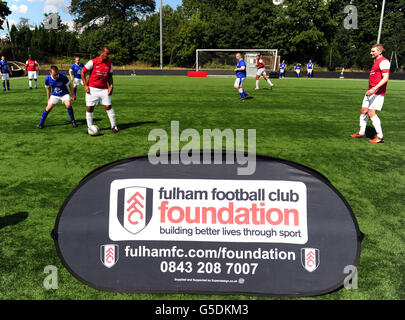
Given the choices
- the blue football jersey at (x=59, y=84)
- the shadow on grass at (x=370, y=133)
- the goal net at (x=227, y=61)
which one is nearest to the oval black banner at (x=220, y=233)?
the shadow on grass at (x=370, y=133)

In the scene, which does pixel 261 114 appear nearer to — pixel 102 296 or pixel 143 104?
pixel 143 104

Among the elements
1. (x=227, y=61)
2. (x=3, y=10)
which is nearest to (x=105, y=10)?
(x=3, y=10)

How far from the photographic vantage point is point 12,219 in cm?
382

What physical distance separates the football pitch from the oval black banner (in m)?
0.18

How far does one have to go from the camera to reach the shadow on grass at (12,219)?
371 centimetres

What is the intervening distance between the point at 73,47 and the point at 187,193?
209 feet

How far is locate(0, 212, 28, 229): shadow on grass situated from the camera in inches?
146

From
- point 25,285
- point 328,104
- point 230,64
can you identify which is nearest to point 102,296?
point 25,285

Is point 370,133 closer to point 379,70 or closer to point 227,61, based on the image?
point 379,70

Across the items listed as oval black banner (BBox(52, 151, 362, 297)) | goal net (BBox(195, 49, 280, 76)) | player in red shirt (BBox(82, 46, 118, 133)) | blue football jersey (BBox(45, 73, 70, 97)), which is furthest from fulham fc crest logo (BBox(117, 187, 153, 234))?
goal net (BBox(195, 49, 280, 76))

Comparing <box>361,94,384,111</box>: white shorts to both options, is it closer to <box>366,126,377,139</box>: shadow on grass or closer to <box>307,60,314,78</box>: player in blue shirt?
<box>366,126,377,139</box>: shadow on grass

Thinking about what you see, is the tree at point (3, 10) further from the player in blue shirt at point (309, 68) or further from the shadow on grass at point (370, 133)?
the shadow on grass at point (370, 133)

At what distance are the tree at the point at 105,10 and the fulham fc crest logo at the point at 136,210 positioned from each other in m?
74.8

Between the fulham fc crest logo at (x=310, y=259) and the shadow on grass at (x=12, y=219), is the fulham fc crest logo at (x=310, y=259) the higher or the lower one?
the higher one
